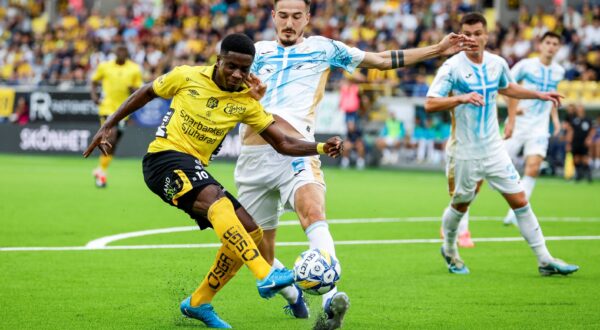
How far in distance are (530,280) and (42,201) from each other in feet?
34.9

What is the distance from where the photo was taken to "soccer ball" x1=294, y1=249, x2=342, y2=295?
6.83 m

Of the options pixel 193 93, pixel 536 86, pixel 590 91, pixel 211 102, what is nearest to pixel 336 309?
pixel 211 102

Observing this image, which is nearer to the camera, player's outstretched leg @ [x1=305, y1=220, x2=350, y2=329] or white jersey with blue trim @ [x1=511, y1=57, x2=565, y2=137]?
player's outstretched leg @ [x1=305, y1=220, x2=350, y2=329]

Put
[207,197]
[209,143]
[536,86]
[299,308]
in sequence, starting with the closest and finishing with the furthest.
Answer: [207,197]
[209,143]
[299,308]
[536,86]

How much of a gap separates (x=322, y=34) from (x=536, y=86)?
67.4 feet

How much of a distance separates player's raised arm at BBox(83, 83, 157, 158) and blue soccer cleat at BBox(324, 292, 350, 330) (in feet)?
6.75

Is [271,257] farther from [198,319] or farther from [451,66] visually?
[451,66]

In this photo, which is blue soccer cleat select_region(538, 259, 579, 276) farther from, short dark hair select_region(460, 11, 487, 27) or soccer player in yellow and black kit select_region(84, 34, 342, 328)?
soccer player in yellow and black kit select_region(84, 34, 342, 328)

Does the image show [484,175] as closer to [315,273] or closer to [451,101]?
[451,101]

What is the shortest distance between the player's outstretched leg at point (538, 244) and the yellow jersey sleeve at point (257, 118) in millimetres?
4001

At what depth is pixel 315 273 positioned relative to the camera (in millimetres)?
6828

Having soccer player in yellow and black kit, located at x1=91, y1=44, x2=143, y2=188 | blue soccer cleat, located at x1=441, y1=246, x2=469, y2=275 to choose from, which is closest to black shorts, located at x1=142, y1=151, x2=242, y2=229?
blue soccer cleat, located at x1=441, y1=246, x2=469, y2=275

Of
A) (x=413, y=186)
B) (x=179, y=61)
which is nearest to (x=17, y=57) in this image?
(x=179, y=61)

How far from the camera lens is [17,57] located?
43.2 metres
